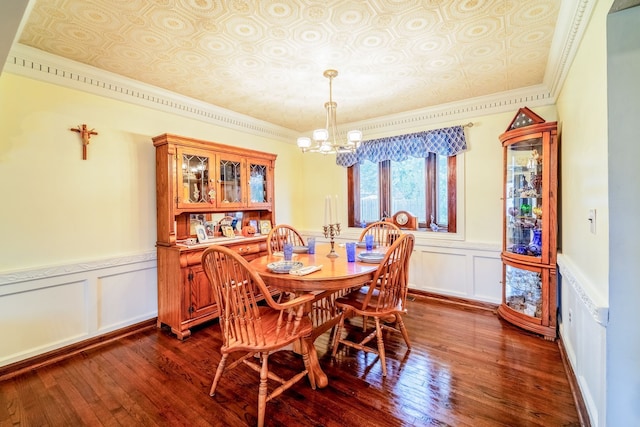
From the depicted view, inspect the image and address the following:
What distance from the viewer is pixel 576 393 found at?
6.08 ft

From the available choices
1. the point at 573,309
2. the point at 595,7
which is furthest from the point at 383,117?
the point at 573,309

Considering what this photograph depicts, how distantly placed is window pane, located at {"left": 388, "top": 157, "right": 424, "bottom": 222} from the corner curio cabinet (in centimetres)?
107

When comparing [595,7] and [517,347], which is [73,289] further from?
[595,7]

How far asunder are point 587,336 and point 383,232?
1907 millimetres

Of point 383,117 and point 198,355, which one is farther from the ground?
point 383,117

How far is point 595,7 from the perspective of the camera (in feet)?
5.13

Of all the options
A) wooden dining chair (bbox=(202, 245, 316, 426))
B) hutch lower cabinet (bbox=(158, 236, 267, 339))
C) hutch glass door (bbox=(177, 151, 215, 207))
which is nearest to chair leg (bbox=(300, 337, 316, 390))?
wooden dining chair (bbox=(202, 245, 316, 426))

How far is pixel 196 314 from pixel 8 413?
1309 mm

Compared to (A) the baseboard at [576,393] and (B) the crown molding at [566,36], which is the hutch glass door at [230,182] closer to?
(B) the crown molding at [566,36]

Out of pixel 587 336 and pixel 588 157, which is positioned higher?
pixel 588 157

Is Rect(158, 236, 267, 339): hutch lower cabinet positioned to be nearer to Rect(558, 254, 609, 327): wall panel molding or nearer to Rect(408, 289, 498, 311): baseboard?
Rect(408, 289, 498, 311): baseboard

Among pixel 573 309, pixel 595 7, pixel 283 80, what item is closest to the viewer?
pixel 595 7

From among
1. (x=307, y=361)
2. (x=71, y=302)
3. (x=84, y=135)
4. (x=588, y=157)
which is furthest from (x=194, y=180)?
(x=588, y=157)

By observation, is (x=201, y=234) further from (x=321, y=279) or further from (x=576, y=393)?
(x=576, y=393)
